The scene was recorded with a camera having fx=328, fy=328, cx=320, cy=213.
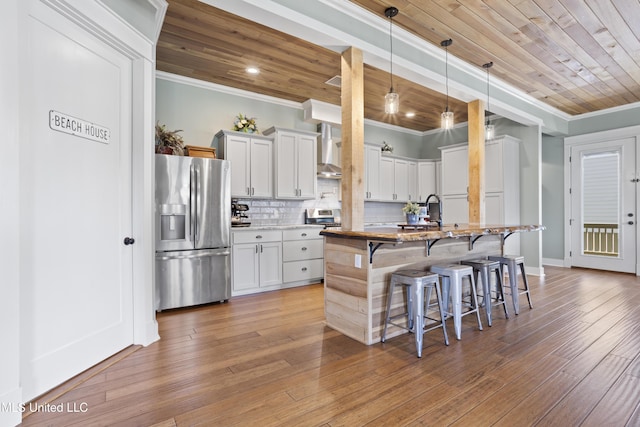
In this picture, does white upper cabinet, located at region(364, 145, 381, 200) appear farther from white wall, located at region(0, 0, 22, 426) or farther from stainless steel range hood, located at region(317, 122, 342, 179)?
white wall, located at region(0, 0, 22, 426)

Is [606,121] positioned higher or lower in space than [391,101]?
higher

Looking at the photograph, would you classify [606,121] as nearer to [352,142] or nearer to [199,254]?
[352,142]

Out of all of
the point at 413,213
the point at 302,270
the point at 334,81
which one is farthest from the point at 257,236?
the point at 334,81

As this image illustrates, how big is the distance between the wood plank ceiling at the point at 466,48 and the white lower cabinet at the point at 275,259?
2138 mm

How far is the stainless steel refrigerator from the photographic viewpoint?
3629mm

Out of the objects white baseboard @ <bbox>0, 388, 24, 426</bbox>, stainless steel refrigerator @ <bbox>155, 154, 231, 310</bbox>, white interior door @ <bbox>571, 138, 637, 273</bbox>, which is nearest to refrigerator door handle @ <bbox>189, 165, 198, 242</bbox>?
stainless steel refrigerator @ <bbox>155, 154, 231, 310</bbox>

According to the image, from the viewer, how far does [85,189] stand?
228 cm

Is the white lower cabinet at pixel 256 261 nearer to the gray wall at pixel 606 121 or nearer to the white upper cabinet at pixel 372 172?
the white upper cabinet at pixel 372 172

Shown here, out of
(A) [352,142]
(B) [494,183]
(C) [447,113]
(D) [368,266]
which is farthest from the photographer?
(B) [494,183]

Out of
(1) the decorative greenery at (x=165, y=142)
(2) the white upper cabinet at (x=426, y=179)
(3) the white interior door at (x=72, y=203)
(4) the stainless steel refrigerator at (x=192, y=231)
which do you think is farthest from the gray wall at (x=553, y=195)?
(3) the white interior door at (x=72, y=203)

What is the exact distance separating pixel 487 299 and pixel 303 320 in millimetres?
1833

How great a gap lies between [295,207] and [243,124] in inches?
61.6

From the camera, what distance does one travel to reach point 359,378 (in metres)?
2.16

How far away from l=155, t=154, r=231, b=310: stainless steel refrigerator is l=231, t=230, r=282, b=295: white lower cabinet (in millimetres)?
242
